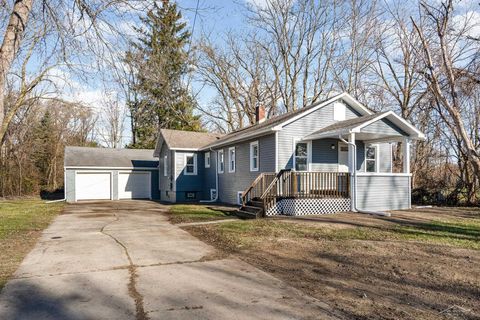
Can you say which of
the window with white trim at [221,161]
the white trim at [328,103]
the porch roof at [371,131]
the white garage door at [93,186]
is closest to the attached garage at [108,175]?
the white garage door at [93,186]

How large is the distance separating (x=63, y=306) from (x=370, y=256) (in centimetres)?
521

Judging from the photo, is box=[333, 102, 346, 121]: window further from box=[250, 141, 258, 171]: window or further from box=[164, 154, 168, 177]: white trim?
box=[164, 154, 168, 177]: white trim

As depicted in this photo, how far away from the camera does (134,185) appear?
26.7 metres

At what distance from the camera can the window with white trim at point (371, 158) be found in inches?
671

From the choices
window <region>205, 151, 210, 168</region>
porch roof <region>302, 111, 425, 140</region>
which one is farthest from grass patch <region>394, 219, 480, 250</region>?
window <region>205, 151, 210, 168</region>

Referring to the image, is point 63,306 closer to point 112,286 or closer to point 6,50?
point 112,286

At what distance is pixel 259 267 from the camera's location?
621 centimetres

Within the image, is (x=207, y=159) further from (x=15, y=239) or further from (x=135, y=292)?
(x=135, y=292)

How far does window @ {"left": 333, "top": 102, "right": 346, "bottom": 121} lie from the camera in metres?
16.4

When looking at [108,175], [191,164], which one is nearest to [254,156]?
[191,164]

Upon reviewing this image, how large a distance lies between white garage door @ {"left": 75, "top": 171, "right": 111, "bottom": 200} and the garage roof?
773 millimetres

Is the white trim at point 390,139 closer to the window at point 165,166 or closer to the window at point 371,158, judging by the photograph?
the window at point 371,158

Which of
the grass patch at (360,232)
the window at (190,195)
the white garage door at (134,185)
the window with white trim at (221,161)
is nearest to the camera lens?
the grass patch at (360,232)

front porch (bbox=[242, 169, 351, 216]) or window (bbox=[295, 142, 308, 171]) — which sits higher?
window (bbox=[295, 142, 308, 171])
